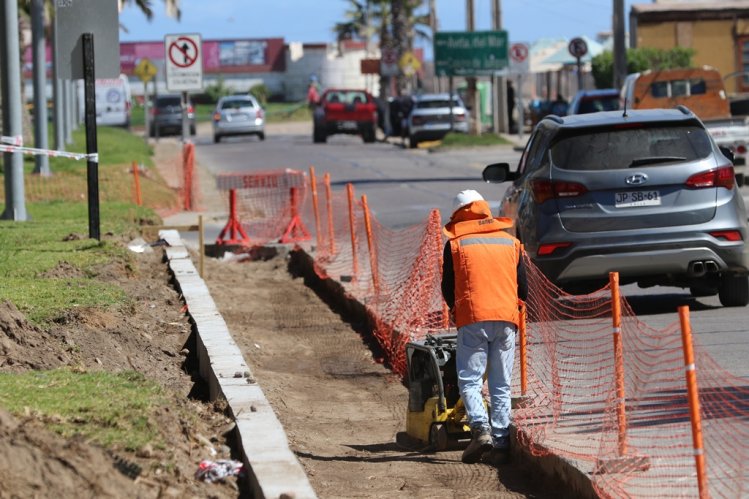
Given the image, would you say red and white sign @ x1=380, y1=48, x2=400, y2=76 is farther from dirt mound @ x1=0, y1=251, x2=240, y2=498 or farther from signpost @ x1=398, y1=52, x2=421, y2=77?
dirt mound @ x1=0, y1=251, x2=240, y2=498

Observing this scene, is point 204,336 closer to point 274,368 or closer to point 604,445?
point 274,368

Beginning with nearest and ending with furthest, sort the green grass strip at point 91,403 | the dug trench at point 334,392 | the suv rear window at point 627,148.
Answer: the green grass strip at point 91,403, the dug trench at point 334,392, the suv rear window at point 627,148

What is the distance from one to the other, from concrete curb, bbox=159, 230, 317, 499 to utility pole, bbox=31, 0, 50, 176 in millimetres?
16523

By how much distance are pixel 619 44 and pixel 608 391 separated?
29838 millimetres

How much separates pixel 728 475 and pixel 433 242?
16.4 ft

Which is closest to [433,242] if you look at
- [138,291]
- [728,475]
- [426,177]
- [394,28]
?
[138,291]

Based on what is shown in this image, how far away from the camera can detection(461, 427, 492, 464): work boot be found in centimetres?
826

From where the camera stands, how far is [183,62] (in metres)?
28.9

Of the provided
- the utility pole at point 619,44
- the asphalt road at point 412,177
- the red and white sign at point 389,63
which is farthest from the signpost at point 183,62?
the red and white sign at point 389,63

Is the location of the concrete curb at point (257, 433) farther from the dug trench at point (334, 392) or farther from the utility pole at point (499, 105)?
the utility pole at point (499, 105)

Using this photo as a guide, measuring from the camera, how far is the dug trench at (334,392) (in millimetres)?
8031

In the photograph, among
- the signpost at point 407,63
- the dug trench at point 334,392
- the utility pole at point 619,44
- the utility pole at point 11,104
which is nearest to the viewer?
the dug trench at point 334,392

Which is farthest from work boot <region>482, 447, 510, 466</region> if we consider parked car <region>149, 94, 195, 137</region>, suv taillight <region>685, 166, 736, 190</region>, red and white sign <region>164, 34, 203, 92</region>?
parked car <region>149, 94, 195, 137</region>

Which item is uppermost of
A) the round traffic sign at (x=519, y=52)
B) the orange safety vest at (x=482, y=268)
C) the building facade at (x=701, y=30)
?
the building facade at (x=701, y=30)
